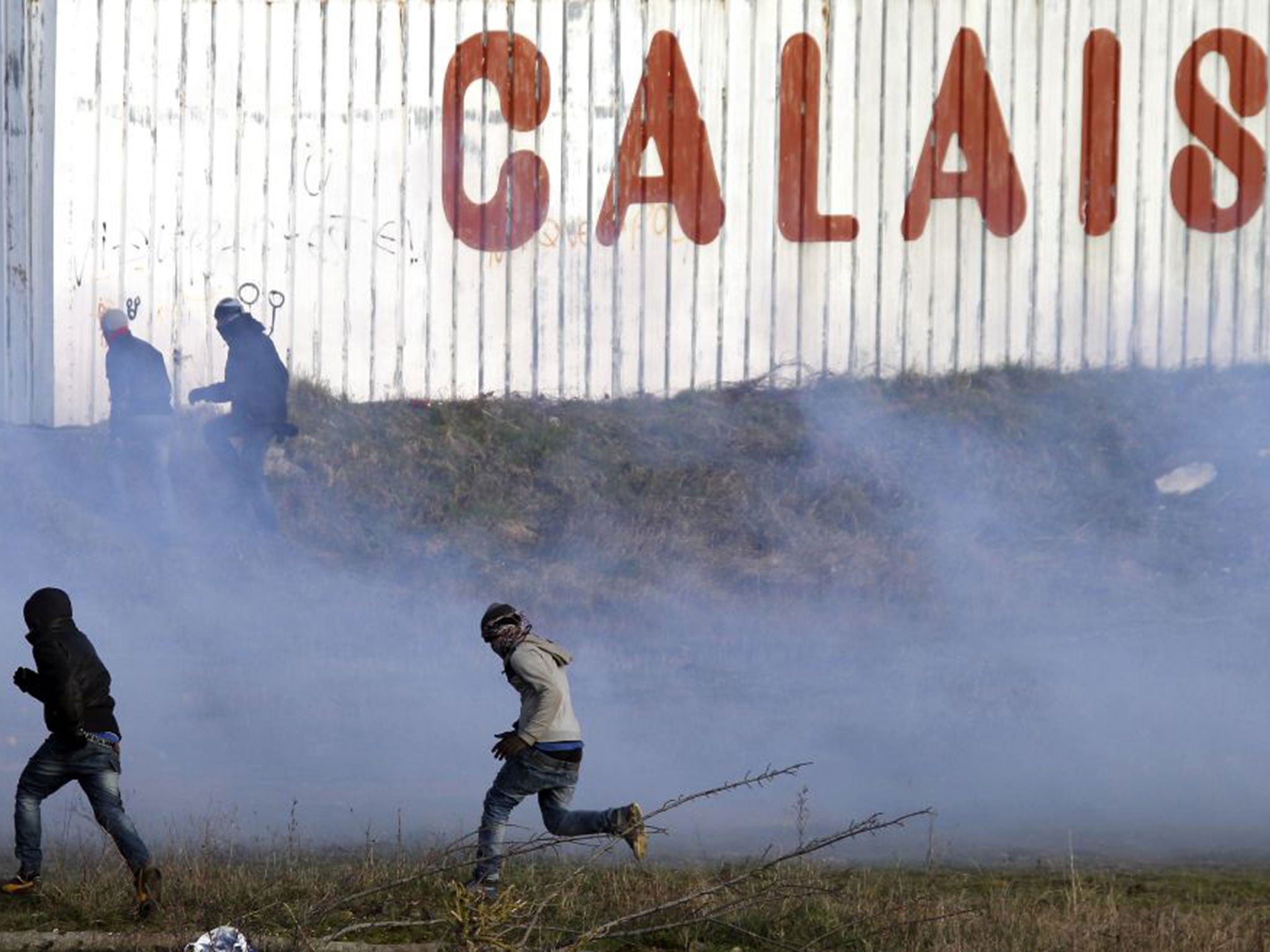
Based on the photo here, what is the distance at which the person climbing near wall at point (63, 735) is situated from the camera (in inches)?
280

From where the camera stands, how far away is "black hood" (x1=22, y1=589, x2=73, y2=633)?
23.5 feet

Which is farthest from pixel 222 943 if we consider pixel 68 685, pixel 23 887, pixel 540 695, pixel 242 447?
pixel 242 447

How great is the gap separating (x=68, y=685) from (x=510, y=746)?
164 centimetres

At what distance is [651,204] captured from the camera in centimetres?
1589

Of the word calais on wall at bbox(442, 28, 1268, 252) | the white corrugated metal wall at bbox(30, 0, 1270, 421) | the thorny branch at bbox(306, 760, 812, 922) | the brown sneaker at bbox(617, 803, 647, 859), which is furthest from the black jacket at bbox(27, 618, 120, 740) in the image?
the word calais on wall at bbox(442, 28, 1268, 252)

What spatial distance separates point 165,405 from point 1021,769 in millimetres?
8036

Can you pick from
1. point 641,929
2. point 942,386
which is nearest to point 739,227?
point 942,386

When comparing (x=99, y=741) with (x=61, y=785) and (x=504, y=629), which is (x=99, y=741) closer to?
(x=61, y=785)

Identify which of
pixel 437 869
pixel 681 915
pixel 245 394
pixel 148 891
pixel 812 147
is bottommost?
pixel 681 915

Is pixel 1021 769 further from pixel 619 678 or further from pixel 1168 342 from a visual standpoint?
pixel 1168 342

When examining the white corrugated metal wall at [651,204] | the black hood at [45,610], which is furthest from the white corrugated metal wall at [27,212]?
the black hood at [45,610]

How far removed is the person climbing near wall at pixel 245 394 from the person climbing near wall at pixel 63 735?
8.08 m

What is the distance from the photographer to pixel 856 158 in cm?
1602

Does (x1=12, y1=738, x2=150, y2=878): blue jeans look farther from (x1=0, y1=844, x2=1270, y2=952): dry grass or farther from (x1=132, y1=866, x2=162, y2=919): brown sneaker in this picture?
(x1=132, y1=866, x2=162, y2=919): brown sneaker
